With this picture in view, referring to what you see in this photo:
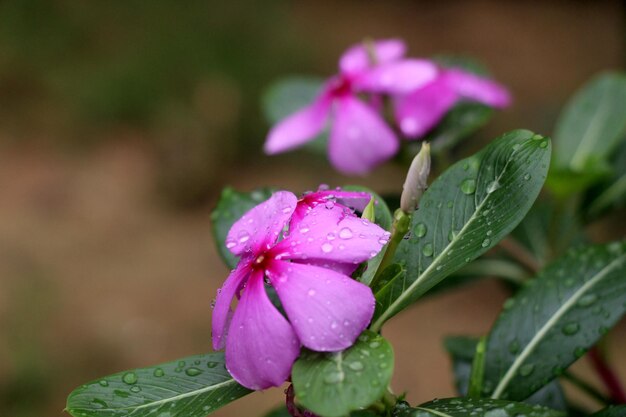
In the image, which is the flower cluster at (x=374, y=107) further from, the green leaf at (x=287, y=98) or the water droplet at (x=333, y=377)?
the water droplet at (x=333, y=377)

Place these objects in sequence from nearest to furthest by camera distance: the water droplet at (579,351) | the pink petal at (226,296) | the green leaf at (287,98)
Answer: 1. the pink petal at (226,296)
2. the water droplet at (579,351)
3. the green leaf at (287,98)

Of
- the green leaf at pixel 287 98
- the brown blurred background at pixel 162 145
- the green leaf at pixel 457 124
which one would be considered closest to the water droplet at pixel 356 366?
the green leaf at pixel 457 124

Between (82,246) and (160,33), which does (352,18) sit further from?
(82,246)

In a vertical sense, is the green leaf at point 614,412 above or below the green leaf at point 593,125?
below

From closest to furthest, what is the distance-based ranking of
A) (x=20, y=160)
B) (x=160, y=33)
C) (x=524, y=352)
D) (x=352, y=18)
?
(x=524, y=352) < (x=20, y=160) < (x=160, y=33) < (x=352, y=18)

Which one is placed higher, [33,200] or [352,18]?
[352,18]

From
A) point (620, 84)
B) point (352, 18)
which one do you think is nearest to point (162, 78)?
point (352, 18)

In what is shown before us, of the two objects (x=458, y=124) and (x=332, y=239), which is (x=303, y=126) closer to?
(x=458, y=124)
